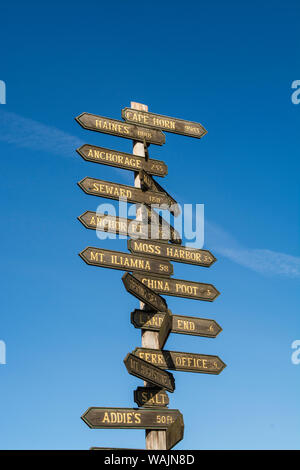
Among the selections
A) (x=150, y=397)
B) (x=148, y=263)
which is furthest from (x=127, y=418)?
(x=148, y=263)

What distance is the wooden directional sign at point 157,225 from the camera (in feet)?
37.2

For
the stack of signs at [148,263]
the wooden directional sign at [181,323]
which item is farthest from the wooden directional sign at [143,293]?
the wooden directional sign at [181,323]

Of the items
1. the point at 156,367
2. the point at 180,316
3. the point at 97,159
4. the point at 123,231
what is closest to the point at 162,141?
the point at 97,159

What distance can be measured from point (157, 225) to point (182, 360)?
269 centimetres

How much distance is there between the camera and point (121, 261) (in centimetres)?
1051

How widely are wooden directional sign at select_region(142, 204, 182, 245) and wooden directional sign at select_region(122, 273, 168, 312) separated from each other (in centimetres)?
141

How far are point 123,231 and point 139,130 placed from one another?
2534mm

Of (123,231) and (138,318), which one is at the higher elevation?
(123,231)

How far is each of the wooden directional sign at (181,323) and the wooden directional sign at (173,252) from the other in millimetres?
1186

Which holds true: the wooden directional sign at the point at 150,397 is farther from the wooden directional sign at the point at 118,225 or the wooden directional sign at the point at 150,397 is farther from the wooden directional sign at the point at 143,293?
the wooden directional sign at the point at 118,225

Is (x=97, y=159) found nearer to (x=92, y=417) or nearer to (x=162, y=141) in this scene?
(x=162, y=141)
